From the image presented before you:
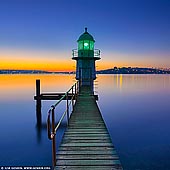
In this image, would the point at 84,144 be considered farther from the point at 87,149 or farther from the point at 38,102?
the point at 38,102

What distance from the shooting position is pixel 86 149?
4.11 meters

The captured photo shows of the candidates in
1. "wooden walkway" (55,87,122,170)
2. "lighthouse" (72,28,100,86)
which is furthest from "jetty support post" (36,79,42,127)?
"wooden walkway" (55,87,122,170)

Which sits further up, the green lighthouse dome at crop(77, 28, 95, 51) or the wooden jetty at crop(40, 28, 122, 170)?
the green lighthouse dome at crop(77, 28, 95, 51)

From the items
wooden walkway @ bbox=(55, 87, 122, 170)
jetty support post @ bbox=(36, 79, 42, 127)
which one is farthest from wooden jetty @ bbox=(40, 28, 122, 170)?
jetty support post @ bbox=(36, 79, 42, 127)

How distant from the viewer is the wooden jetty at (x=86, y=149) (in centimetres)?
344

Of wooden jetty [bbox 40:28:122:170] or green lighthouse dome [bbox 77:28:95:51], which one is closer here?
wooden jetty [bbox 40:28:122:170]

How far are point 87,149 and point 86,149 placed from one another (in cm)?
2

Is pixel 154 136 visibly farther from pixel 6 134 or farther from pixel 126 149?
pixel 6 134

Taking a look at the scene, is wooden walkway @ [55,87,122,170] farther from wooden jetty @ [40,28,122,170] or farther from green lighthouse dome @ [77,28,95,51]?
green lighthouse dome @ [77,28,95,51]

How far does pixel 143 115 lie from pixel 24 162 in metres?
13.7

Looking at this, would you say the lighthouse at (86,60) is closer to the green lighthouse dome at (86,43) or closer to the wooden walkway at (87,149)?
the green lighthouse dome at (86,43)

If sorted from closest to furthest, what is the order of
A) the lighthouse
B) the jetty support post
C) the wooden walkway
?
the wooden walkway < the jetty support post < the lighthouse

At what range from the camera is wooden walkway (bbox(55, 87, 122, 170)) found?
344 centimetres

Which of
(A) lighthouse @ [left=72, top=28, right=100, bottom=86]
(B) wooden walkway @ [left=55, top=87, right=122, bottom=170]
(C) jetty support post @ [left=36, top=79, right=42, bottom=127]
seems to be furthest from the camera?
(A) lighthouse @ [left=72, top=28, right=100, bottom=86]
